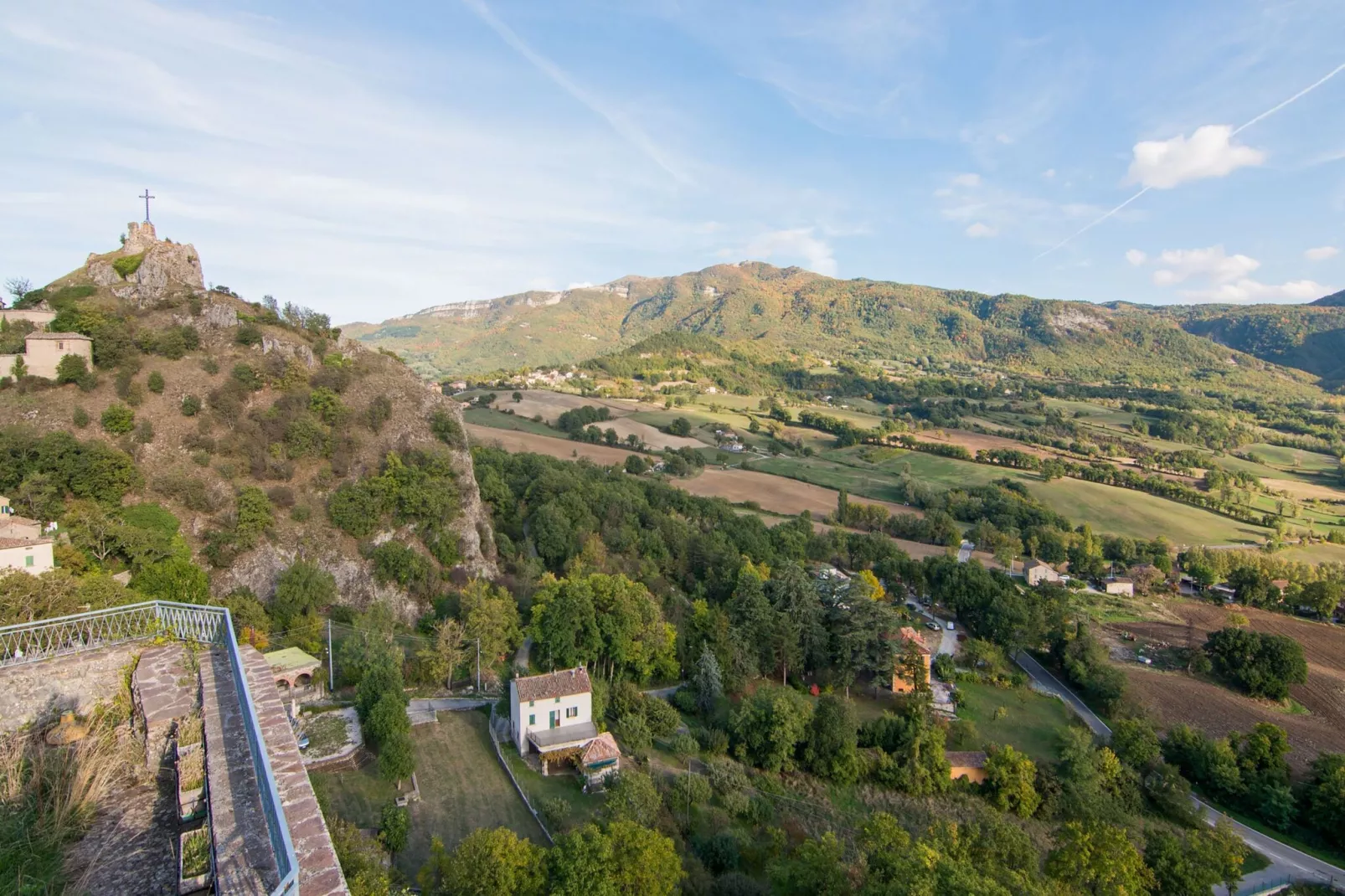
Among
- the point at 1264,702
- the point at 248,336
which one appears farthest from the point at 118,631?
the point at 1264,702

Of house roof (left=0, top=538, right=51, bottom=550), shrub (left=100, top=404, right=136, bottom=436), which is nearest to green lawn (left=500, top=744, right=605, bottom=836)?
house roof (left=0, top=538, right=51, bottom=550)

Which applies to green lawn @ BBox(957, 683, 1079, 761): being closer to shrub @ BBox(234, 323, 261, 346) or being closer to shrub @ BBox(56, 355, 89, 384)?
shrub @ BBox(234, 323, 261, 346)

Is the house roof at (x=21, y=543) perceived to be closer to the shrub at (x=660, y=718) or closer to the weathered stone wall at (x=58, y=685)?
the weathered stone wall at (x=58, y=685)

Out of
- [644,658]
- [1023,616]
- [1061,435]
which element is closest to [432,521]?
[644,658]

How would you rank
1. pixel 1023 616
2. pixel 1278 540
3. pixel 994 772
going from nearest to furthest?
1. pixel 994 772
2. pixel 1023 616
3. pixel 1278 540

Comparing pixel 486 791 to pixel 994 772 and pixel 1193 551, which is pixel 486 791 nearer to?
pixel 994 772

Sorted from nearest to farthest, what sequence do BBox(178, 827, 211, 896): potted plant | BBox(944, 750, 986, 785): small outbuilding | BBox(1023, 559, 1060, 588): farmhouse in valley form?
1. BBox(178, 827, 211, 896): potted plant
2. BBox(944, 750, 986, 785): small outbuilding
3. BBox(1023, 559, 1060, 588): farmhouse in valley

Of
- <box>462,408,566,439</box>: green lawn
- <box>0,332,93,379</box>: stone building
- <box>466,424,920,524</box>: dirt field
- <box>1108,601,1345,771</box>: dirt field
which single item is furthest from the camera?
<box>462,408,566,439</box>: green lawn
